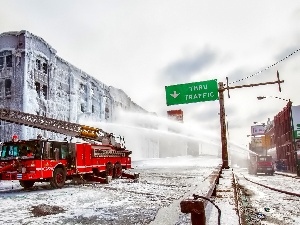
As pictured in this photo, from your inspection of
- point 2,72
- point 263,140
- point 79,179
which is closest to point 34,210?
point 79,179

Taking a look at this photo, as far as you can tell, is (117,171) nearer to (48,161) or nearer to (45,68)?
(48,161)

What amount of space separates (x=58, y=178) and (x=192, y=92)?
8.53 meters

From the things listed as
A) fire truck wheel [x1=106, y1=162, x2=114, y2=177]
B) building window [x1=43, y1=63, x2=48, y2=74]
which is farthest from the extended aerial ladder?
building window [x1=43, y1=63, x2=48, y2=74]

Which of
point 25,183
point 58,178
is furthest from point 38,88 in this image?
point 58,178

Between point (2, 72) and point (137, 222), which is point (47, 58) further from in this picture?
point (137, 222)

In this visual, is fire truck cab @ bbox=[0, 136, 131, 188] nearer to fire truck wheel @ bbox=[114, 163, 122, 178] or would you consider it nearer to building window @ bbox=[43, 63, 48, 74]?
fire truck wheel @ bbox=[114, 163, 122, 178]

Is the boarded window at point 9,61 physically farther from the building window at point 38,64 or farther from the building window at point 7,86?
the building window at point 38,64

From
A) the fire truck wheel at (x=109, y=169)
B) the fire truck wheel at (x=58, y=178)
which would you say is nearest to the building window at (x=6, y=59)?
the fire truck wheel at (x=109, y=169)

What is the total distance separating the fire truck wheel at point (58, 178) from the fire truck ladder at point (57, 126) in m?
5.82

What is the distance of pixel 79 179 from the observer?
14.7 metres

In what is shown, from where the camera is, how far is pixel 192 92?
1630 centimetres

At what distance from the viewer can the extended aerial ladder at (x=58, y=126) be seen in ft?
61.4

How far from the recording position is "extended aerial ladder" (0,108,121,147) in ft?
61.4

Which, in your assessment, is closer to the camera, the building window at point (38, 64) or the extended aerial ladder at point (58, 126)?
the extended aerial ladder at point (58, 126)
